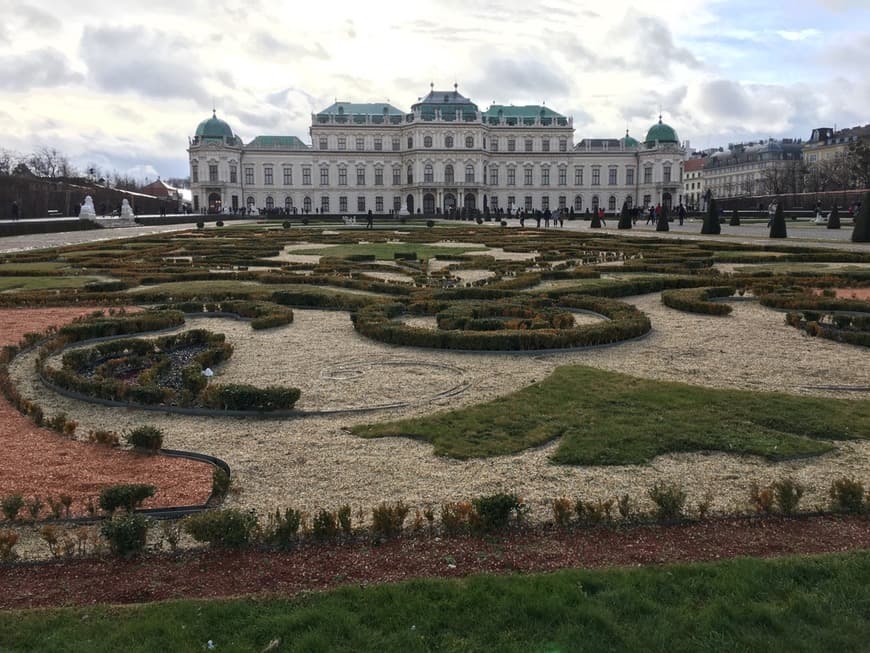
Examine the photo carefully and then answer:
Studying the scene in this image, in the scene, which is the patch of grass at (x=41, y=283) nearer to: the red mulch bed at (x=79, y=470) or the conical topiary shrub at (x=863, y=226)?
the red mulch bed at (x=79, y=470)

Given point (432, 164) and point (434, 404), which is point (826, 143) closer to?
point (432, 164)

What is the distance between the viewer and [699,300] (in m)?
12.6

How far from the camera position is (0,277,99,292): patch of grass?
15664mm

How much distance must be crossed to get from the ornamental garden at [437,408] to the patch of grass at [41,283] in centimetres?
184

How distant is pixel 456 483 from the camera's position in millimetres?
5281

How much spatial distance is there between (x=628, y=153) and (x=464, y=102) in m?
21.7

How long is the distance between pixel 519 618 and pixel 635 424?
124 inches

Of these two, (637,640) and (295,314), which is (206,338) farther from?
Result: (637,640)

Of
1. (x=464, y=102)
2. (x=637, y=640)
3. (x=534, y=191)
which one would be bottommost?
(x=637, y=640)

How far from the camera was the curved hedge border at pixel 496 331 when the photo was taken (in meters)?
9.28

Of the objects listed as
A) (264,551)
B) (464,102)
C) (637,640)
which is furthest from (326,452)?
(464,102)

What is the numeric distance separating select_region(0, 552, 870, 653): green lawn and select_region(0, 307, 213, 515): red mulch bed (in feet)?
5.02

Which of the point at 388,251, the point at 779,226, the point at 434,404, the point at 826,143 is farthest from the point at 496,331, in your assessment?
the point at 826,143

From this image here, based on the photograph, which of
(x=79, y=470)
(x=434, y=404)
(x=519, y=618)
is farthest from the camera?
(x=434, y=404)
